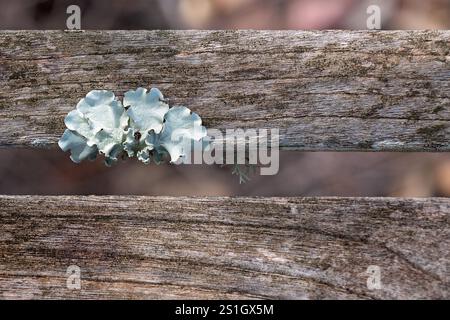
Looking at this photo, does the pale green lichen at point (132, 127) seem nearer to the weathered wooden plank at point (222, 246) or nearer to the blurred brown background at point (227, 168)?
the weathered wooden plank at point (222, 246)

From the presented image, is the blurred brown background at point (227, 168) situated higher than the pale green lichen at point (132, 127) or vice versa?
the blurred brown background at point (227, 168)

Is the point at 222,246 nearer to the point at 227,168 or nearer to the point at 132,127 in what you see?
the point at 132,127

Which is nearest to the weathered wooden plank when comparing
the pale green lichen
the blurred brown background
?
the pale green lichen

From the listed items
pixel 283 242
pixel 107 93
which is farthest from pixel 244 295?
pixel 107 93

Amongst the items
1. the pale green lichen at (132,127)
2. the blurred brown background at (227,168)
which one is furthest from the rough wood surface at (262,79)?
the blurred brown background at (227,168)

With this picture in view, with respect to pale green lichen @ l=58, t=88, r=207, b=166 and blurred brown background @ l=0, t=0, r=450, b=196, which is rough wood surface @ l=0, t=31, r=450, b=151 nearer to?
pale green lichen @ l=58, t=88, r=207, b=166

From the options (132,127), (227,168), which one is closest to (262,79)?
(132,127)
